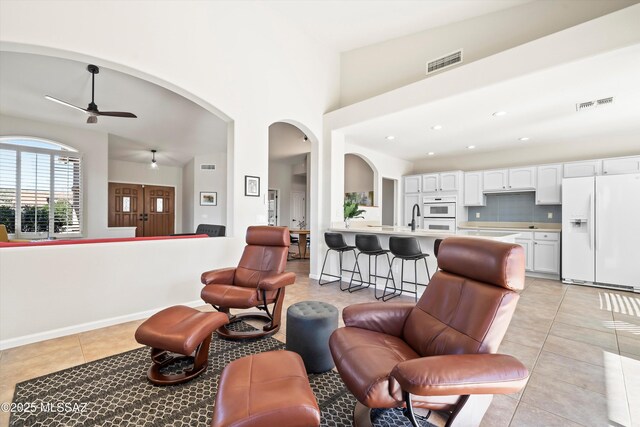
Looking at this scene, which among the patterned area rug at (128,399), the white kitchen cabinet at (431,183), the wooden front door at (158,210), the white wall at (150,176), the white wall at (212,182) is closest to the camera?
the patterned area rug at (128,399)

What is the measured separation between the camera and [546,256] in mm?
5289

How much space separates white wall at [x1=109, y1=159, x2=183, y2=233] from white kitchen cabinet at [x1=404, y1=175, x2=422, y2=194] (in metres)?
7.28

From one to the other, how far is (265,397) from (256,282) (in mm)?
1864

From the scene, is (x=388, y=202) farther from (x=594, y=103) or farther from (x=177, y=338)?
(x=177, y=338)

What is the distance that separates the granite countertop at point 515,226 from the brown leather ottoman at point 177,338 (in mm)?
6153

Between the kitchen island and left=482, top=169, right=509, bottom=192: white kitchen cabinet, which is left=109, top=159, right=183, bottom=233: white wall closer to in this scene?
the kitchen island

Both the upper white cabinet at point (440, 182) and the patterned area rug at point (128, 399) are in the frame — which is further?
the upper white cabinet at point (440, 182)

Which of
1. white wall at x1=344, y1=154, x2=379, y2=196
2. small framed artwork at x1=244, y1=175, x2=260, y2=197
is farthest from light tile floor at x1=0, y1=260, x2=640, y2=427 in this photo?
white wall at x1=344, y1=154, x2=379, y2=196

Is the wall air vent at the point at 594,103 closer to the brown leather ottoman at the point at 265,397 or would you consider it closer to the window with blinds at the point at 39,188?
the brown leather ottoman at the point at 265,397

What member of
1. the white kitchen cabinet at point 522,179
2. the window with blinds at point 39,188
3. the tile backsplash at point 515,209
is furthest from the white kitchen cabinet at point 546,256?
the window with blinds at point 39,188

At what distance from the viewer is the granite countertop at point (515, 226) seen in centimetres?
548

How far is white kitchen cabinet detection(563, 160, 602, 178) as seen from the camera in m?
4.98

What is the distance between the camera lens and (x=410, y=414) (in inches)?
46.4

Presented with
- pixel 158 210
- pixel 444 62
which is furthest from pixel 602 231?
pixel 158 210
